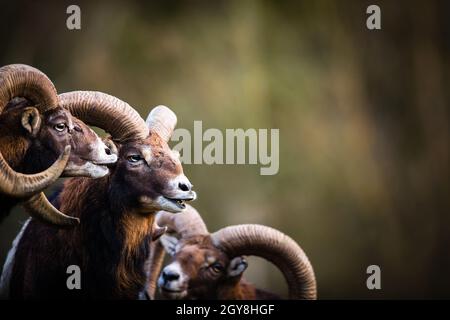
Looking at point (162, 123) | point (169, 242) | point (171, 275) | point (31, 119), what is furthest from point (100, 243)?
point (169, 242)

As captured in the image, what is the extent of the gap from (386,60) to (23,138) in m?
7.90

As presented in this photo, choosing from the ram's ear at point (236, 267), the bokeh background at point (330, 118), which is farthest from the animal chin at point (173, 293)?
the bokeh background at point (330, 118)

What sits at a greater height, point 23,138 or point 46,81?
point 46,81

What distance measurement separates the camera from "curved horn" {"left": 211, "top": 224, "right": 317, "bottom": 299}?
34.0 ft

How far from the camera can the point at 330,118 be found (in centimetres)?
1464

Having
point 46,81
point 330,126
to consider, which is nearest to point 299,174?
point 330,126

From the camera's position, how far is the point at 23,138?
8.15 metres

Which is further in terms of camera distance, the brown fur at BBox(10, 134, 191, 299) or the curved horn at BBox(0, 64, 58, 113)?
the brown fur at BBox(10, 134, 191, 299)

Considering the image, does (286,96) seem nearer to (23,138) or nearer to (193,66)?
(193,66)

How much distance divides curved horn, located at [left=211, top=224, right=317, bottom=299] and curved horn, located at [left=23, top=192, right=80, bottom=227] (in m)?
2.42

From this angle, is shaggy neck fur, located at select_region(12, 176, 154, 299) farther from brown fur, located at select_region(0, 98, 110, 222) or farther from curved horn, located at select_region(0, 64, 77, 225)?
brown fur, located at select_region(0, 98, 110, 222)

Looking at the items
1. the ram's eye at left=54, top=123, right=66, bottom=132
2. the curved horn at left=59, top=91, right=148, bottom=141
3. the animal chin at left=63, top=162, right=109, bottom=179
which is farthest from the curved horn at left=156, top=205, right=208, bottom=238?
the ram's eye at left=54, top=123, right=66, bottom=132
